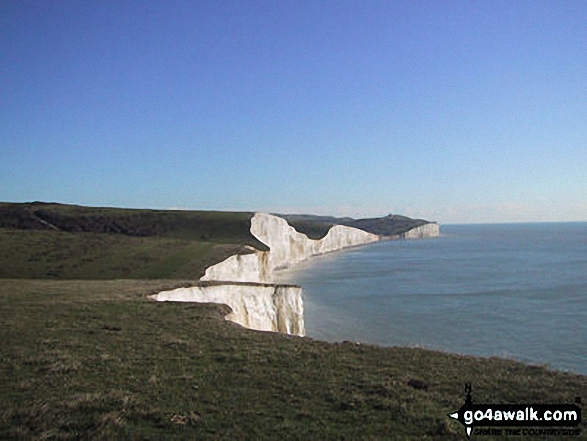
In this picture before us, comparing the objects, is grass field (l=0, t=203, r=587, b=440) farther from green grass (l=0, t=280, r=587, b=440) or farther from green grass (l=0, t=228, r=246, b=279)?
green grass (l=0, t=228, r=246, b=279)

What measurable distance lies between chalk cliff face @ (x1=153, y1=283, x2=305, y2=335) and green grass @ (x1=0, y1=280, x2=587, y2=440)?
12951 mm

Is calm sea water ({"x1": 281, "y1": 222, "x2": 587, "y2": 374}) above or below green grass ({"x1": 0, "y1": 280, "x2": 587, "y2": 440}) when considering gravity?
below

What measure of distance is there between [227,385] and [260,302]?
2360 centimetres

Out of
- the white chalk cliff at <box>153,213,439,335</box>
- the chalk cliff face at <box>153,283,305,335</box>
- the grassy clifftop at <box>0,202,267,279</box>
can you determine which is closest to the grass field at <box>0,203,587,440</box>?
the white chalk cliff at <box>153,213,439,335</box>

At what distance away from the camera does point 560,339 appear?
106ft

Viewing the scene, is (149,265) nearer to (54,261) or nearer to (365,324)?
(54,261)

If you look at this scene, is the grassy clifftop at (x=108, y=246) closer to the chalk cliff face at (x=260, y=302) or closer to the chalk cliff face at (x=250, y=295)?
the chalk cliff face at (x=250, y=295)

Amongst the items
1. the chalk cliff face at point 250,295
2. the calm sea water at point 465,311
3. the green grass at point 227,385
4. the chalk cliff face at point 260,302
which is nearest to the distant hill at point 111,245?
the chalk cliff face at point 250,295

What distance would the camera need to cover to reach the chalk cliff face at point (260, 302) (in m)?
30.3

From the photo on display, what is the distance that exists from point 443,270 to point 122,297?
67.4 metres

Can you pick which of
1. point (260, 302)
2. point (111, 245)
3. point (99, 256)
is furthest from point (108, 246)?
point (260, 302)

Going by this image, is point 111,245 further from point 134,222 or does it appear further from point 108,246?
point 134,222

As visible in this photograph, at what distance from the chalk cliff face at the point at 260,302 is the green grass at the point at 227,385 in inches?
510

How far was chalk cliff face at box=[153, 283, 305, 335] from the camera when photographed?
3034cm
